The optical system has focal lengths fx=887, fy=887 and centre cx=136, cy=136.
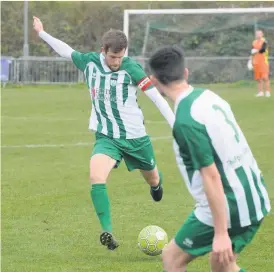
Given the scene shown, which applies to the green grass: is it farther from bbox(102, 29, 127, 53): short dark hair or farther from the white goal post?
the white goal post

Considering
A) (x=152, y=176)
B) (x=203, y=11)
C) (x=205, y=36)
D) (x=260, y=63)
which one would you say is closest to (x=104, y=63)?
(x=152, y=176)

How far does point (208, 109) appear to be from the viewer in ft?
16.2

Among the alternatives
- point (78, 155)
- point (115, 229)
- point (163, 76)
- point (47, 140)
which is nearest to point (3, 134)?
point (47, 140)

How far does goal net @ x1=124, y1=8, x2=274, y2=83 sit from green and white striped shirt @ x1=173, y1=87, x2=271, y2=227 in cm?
2667

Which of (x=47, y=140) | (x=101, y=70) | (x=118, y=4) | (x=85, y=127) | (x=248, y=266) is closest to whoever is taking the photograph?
(x=248, y=266)

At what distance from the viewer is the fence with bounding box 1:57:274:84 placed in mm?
33094

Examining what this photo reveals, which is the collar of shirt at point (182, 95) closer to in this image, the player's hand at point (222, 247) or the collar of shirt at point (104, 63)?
the player's hand at point (222, 247)

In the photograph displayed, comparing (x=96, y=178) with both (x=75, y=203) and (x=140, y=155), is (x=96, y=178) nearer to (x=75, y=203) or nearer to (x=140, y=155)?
(x=140, y=155)

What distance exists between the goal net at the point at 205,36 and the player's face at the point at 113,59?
23115 millimetres

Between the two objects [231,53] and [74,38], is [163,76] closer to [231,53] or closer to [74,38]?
[231,53]

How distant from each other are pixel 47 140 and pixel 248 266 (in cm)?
1018

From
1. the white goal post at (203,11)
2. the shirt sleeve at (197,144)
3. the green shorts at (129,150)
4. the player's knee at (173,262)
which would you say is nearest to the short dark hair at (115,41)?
the green shorts at (129,150)

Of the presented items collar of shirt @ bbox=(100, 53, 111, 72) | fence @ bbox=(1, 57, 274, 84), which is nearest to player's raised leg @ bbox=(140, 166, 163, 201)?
collar of shirt @ bbox=(100, 53, 111, 72)

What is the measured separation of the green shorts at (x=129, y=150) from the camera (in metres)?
8.61
